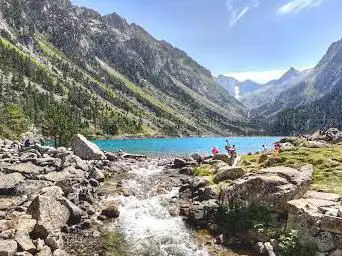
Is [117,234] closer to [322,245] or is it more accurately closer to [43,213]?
[43,213]

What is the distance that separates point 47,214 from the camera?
92.4 ft

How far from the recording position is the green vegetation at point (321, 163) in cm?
3136

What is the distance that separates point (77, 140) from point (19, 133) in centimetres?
5261

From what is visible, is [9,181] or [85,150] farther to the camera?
[85,150]

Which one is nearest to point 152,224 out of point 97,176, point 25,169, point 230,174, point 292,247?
point 230,174

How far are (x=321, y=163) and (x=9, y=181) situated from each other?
2980cm

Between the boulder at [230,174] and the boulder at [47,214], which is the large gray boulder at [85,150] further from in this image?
the boulder at [47,214]

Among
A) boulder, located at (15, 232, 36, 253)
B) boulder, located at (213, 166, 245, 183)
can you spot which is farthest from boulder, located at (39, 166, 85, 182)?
boulder, located at (213, 166, 245, 183)

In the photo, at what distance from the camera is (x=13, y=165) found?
4506 cm

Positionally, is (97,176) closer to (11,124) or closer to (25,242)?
(25,242)

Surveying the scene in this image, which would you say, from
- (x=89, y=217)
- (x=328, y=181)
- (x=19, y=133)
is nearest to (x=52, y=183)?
(x=89, y=217)

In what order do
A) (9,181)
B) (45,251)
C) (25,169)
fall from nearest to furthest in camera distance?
1. (45,251)
2. (9,181)
3. (25,169)

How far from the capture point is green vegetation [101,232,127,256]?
1005 inches

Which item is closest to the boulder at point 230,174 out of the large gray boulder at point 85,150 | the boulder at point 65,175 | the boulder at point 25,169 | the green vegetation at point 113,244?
the green vegetation at point 113,244
